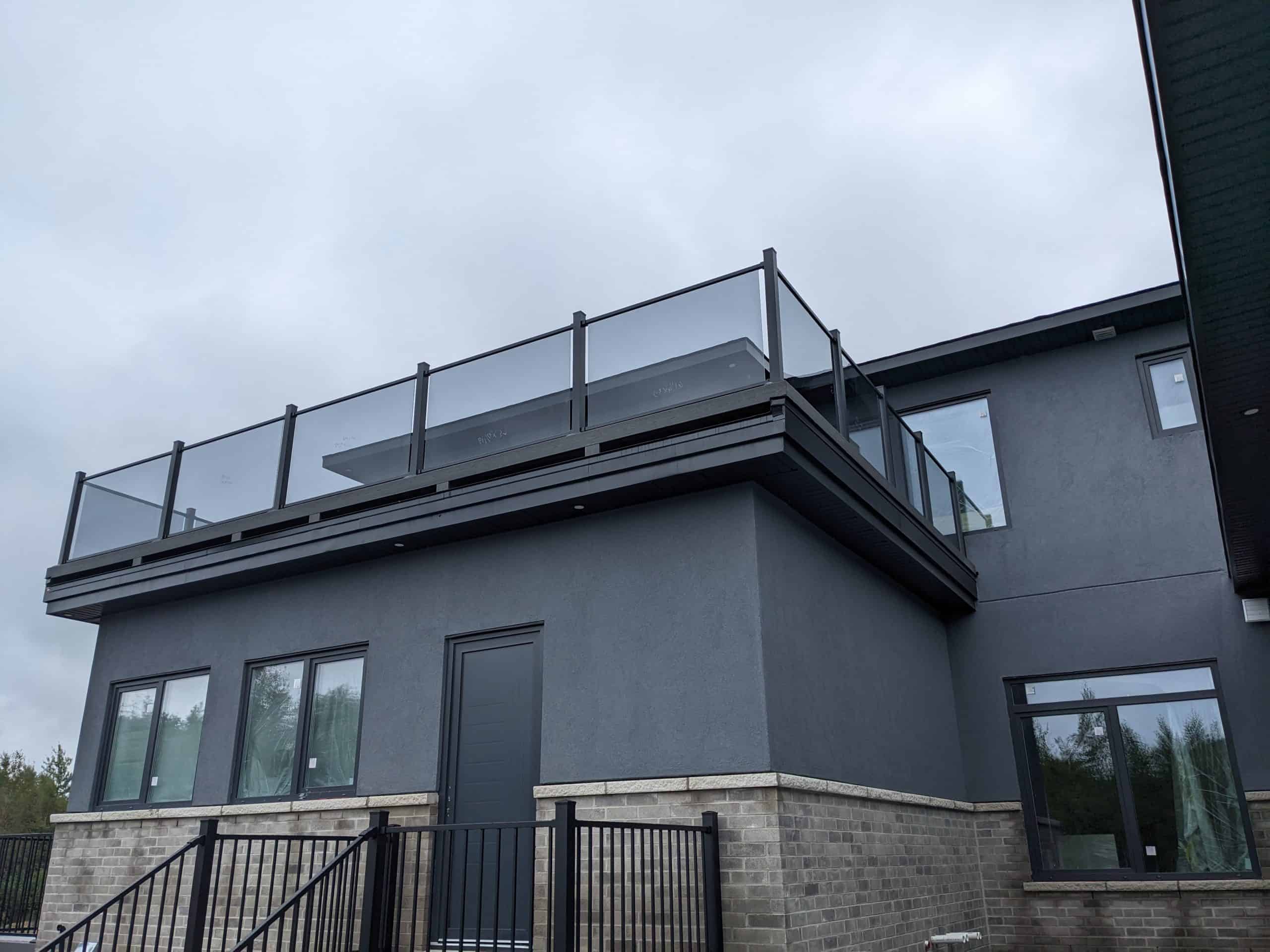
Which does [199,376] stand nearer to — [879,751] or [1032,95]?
[1032,95]

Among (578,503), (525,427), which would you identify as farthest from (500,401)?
(578,503)

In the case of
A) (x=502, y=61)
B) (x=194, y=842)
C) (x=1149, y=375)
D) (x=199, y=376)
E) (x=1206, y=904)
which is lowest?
(x=1206, y=904)

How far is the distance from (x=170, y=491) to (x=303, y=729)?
9.86 feet

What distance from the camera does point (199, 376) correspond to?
83.1 ft

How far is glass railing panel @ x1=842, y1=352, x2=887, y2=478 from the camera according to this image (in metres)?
8.19

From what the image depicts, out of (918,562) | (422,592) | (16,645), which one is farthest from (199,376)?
(16,645)

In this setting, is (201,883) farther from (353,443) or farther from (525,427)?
(353,443)

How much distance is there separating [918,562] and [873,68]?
1187 cm

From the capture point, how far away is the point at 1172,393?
999cm

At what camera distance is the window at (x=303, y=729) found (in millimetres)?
8242

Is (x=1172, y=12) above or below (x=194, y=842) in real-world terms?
above

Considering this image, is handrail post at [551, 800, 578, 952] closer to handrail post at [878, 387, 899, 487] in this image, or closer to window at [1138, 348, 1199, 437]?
handrail post at [878, 387, 899, 487]

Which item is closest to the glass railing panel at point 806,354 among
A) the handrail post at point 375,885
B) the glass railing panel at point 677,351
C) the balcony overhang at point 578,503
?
the glass railing panel at point 677,351

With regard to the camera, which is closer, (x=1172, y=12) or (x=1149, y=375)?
(x=1172, y=12)
